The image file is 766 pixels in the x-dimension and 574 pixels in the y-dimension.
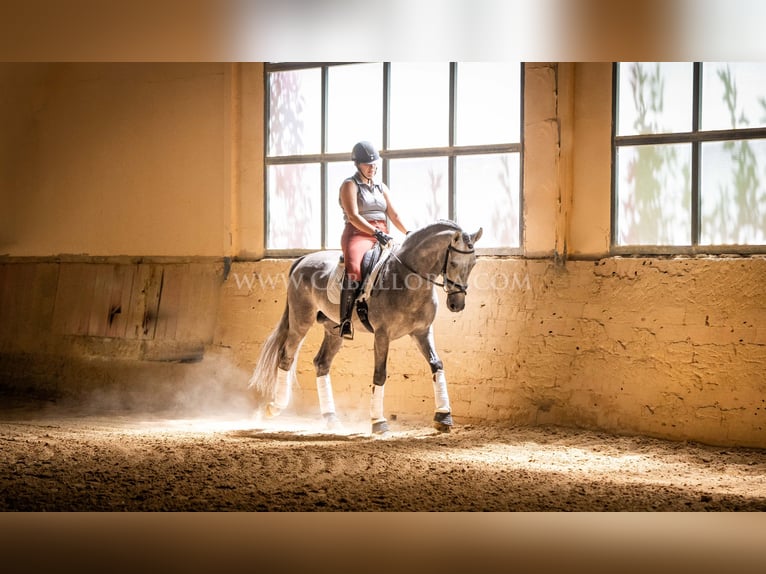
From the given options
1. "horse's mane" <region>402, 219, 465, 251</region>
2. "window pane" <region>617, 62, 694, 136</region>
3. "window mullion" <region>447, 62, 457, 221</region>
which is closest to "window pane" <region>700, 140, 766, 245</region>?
"window pane" <region>617, 62, 694, 136</region>

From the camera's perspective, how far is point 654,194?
605cm

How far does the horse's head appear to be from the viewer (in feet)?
18.4

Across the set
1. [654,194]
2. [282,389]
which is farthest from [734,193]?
[282,389]

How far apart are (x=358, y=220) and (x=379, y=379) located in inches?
46.1

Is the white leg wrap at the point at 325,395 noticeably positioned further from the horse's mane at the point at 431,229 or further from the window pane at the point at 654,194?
the window pane at the point at 654,194

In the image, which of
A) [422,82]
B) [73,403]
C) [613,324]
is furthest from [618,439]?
[73,403]

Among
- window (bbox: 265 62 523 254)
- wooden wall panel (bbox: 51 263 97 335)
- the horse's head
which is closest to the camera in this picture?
A: the horse's head

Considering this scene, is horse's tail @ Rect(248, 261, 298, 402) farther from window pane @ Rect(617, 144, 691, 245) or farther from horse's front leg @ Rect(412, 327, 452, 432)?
window pane @ Rect(617, 144, 691, 245)

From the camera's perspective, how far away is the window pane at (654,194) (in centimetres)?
595

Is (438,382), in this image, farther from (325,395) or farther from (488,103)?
(488,103)

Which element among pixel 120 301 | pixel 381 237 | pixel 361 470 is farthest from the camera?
pixel 120 301

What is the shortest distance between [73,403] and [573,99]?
5546 millimetres
